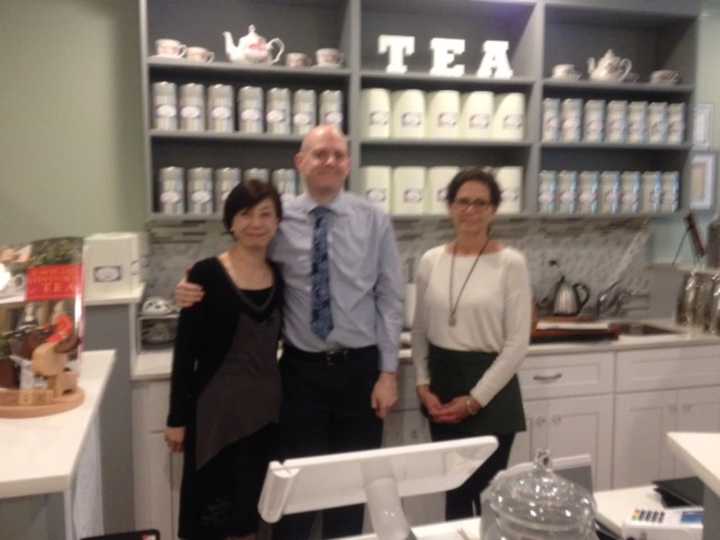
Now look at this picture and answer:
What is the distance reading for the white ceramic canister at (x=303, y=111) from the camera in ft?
9.17

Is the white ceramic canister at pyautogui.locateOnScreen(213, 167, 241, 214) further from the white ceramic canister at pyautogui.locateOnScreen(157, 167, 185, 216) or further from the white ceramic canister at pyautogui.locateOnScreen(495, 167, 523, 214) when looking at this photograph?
the white ceramic canister at pyautogui.locateOnScreen(495, 167, 523, 214)

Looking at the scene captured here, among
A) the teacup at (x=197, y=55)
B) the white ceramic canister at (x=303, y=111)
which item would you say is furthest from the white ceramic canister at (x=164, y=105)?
the white ceramic canister at (x=303, y=111)

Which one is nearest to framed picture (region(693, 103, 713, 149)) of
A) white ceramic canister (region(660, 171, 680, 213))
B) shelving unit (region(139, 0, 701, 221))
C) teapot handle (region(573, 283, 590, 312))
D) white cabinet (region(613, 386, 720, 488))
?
shelving unit (region(139, 0, 701, 221))

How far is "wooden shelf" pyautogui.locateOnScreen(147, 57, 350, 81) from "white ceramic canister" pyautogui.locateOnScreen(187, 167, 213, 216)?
40 centimetres

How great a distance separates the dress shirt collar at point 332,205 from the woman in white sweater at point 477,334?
1.13ft

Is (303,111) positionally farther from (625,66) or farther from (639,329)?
(639,329)

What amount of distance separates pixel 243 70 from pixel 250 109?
15 centimetres

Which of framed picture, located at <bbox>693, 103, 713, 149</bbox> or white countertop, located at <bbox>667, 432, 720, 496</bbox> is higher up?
framed picture, located at <bbox>693, 103, 713, 149</bbox>

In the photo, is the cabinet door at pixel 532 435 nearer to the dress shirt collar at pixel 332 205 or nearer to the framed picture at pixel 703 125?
the dress shirt collar at pixel 332 205

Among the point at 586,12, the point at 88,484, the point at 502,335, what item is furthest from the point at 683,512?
the point at 586,12

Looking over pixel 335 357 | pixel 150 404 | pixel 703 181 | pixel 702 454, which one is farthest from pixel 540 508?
pixel 703 181

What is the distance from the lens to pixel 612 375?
2.92 m

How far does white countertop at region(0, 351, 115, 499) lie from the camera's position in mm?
916

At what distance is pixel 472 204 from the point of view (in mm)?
2158
